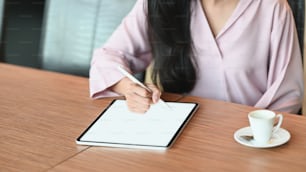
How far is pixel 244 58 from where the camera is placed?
4.50ft

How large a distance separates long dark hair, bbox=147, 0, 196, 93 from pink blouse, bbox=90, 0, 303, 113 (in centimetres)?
2

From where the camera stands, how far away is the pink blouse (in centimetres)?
132

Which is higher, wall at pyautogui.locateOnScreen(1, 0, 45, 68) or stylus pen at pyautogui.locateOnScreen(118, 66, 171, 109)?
stylus pen at pyautogui.locateOnScreen(118, 66, 171, 109)

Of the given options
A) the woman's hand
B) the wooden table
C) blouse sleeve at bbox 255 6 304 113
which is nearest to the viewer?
the wooden table

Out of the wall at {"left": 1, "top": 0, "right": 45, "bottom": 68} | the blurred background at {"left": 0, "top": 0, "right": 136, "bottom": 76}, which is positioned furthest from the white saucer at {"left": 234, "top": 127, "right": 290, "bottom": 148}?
the wall at {"left": 1, "top": 0, "right": 45, "bottom": 68}

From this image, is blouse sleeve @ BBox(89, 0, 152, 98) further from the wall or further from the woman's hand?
the wall

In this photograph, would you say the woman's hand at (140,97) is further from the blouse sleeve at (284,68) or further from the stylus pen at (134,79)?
the blouse sleeve at (284,68)

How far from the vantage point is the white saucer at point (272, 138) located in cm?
100

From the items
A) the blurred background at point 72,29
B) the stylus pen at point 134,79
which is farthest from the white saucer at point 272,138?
the blurred background at point 72,29

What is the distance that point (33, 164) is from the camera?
963 mm

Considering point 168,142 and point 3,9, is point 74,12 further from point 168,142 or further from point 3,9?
point 168,142

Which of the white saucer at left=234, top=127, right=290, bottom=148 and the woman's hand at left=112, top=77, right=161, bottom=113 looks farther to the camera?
the woman's hand at left=112, top=77, right=161, bottom=113

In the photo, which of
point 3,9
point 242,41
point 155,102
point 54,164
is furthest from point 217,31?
point 3,9

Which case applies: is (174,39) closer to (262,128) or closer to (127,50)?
(127,50)
